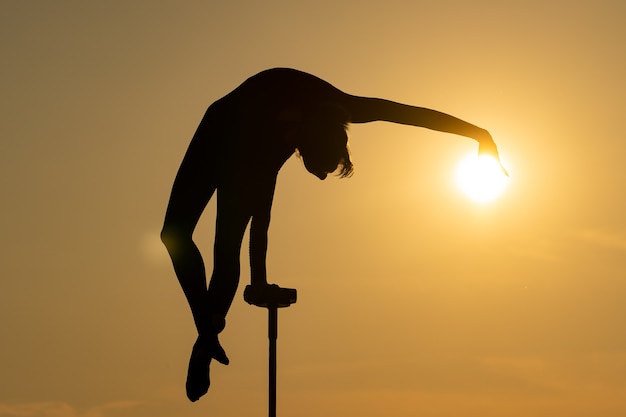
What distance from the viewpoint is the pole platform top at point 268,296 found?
984 centimetres

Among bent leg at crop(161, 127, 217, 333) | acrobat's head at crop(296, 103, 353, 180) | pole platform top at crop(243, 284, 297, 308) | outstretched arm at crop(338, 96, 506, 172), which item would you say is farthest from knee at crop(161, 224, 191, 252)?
outstretched arm at crop(338, 96, 506, 172)

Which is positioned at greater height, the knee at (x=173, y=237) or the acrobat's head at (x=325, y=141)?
the acrobat's head at (x=325, y=141)

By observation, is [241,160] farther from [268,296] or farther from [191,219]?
[268,296]

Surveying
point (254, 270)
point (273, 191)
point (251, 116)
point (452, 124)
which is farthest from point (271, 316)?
point (452, 124)

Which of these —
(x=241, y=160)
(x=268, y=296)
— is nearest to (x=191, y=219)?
(x=241, y=160)

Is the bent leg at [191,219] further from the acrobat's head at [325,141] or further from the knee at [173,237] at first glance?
the acrobat's head at [325,141]

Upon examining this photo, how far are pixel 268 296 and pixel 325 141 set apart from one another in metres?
1.77

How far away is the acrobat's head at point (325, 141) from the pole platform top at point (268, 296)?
133cm

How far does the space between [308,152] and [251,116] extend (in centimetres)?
73

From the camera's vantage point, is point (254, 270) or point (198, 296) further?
point (254, 270)

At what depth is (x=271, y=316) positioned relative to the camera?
983 cm

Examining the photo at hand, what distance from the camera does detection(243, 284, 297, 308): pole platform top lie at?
984 cm

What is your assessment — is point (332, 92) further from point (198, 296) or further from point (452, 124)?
point (198, 296)

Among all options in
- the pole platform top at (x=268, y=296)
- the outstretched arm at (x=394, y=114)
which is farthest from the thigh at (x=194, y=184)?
the outstretched arm at (x=394, y=114)
